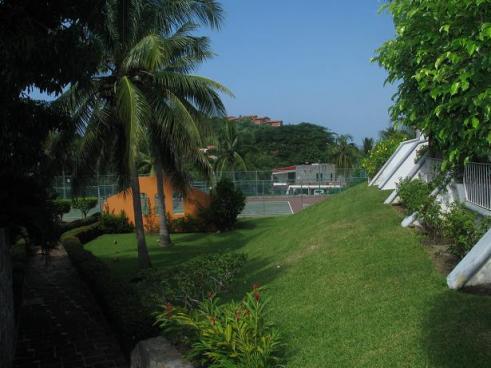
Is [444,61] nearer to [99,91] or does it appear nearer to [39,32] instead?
[39,32]

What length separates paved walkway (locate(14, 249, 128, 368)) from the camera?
25.5 ft

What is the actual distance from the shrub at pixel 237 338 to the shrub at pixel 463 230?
3.08 m

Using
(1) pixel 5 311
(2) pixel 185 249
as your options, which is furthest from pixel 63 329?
(2) pixel 185 249

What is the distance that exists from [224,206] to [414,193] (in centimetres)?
1450

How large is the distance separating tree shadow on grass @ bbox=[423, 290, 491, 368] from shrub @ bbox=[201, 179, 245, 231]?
60.6ft

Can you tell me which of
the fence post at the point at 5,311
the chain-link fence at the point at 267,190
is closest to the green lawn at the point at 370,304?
→ the fence post at the point at 5,311

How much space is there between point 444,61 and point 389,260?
331cm

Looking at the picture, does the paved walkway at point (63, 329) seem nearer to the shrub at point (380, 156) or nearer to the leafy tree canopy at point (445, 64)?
the leafy tree canopy at point (445, 64)

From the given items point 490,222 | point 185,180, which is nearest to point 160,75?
point 185,180

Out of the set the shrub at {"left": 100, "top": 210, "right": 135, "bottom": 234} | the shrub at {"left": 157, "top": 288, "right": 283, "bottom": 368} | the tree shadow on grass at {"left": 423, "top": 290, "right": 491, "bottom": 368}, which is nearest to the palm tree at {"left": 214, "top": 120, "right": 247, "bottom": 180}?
the shrub at {"left": 100, "top": 210, "right": 135, "bottom": 234}

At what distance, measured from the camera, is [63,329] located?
9.26 meters

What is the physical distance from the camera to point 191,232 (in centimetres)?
2481

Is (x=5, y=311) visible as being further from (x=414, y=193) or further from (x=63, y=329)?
(x=414, y=193)

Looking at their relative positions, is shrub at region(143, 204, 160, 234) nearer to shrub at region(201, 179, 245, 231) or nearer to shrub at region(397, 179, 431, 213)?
shrub at region(201, 179, 245, 231)
